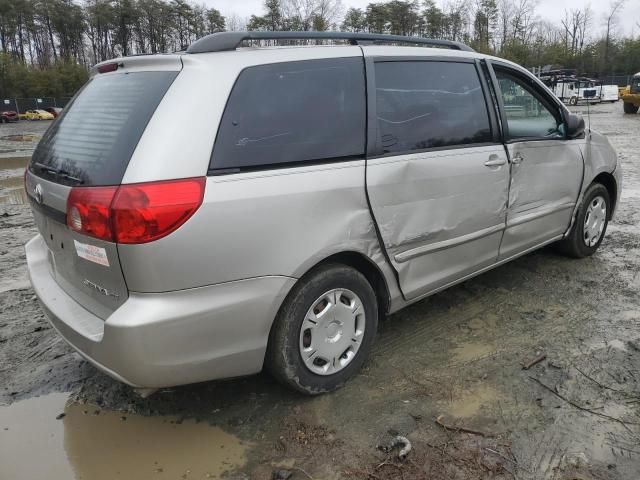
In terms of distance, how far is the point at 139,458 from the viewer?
250 centimetres

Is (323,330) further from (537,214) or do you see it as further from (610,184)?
(610,184)

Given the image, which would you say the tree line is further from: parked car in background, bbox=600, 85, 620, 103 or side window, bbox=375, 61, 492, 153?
side window, bbox=375, 61, 492, 153

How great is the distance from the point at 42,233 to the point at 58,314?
1.75 feet

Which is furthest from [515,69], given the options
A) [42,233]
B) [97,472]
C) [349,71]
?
[97,472]

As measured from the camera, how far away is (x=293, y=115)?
2600 mm

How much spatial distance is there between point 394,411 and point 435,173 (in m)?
1.36

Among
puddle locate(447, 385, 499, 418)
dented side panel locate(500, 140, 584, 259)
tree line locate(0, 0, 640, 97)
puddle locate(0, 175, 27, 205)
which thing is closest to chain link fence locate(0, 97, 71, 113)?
tree line locate(0, 0, 640, 97)

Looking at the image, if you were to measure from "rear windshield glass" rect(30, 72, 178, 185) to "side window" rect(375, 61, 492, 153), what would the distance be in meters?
1.21

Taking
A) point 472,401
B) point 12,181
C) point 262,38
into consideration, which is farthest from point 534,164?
point 12,181

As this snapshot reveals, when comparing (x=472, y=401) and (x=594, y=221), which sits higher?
(x=594, y=221)

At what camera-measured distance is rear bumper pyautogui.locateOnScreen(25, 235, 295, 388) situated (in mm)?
2209

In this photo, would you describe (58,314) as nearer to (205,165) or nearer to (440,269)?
(205,165)

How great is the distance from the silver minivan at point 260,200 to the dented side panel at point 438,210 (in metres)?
0.01

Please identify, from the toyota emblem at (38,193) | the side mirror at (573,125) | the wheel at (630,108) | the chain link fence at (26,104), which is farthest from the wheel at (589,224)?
the chain link fence at (26,104)
